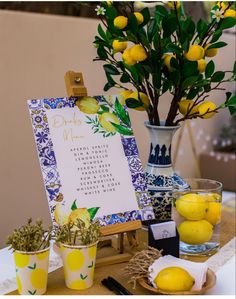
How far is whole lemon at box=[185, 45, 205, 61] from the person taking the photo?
46.3 inches

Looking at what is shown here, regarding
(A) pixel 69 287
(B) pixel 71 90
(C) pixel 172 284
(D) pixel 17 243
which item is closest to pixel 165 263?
(C) pixel 172 284

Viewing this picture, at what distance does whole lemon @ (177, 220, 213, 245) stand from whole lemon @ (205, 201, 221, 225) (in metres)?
0.02

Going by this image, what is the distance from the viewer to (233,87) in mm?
2652

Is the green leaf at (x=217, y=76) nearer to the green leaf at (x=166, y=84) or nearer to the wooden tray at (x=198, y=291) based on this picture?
the green leaf at (x=166, y=84)

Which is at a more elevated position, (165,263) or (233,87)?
(233,87)

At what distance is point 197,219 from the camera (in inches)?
47.8

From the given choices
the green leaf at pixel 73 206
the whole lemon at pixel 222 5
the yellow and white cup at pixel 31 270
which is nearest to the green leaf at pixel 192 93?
the whole lemon at pixel 222 5

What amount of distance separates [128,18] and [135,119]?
Answer: 85 centimetres

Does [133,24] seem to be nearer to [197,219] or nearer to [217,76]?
[217,76]

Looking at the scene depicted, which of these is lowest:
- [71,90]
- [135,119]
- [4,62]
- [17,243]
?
[17,243]

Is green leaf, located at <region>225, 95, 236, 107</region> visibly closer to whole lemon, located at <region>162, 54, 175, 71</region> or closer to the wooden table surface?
whole lemon, located at <region>162, 54, 175, 71</region>

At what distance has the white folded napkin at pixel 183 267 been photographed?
0.96 meters

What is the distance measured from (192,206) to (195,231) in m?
0.06

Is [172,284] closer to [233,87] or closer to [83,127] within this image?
[83,127]
